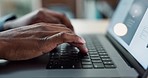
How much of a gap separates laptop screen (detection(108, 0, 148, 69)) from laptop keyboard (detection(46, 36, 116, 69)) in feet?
0.20

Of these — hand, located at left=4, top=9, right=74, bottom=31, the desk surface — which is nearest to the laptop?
hand, located at left=4, top=9, right=74, bottom=31

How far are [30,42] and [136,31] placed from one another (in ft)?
0.85

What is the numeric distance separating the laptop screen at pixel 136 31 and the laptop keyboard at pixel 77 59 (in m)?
0.06

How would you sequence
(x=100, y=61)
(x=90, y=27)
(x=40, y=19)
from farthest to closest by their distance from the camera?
1. (x=90, y=27)
2. (x=40, y=19)
3. (x=100, y=61)

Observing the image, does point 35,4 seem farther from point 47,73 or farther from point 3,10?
point 47,73

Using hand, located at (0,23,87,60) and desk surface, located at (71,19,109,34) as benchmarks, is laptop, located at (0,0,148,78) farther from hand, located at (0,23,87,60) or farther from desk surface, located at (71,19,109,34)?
desk surface, located at (71,19,109,34)

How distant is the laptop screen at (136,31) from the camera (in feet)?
1.61

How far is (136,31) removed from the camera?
58cm

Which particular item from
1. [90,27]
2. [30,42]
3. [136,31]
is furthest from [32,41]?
[90,27]

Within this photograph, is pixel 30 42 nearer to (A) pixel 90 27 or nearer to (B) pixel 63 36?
(B) pixel 63 36

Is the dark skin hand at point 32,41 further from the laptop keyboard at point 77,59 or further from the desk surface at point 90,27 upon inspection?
the desk surface at point 90,27

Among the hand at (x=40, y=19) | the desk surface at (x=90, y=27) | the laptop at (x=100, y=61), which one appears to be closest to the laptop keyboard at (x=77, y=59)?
the laptop at (x=100, y=61)

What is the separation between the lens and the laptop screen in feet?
1.61

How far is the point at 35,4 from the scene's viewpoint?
280 centimetres
